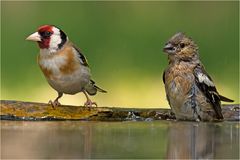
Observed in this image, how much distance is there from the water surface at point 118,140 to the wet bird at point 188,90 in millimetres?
595

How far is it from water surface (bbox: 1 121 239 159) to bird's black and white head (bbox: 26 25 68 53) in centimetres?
132

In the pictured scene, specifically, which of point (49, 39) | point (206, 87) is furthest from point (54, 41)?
point (206, 87)

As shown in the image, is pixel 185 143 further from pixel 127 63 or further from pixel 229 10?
pixel 229 10

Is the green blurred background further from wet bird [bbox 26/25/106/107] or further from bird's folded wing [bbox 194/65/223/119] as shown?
bird's folded wing [bbox 194/65/223/119]

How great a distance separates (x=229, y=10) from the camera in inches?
519

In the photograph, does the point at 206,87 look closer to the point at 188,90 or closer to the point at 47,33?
the point at 188,90

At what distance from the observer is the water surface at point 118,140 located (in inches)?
196

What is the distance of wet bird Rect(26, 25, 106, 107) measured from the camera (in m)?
7.70

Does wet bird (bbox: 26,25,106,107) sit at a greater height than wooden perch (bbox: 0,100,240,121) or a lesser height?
greater

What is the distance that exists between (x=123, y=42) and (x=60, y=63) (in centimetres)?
410

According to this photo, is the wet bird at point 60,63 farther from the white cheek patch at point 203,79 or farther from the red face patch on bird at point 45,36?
the white cheek patch at point 203,79

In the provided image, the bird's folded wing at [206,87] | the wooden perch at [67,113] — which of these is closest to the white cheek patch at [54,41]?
the wooden perch at [67,113]

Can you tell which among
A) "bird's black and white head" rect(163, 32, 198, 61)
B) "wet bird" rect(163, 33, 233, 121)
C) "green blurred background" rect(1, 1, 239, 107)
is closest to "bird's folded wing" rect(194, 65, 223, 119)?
"wet bird" rect(163, 33, 233, 121)

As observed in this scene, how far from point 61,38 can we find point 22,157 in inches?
131
